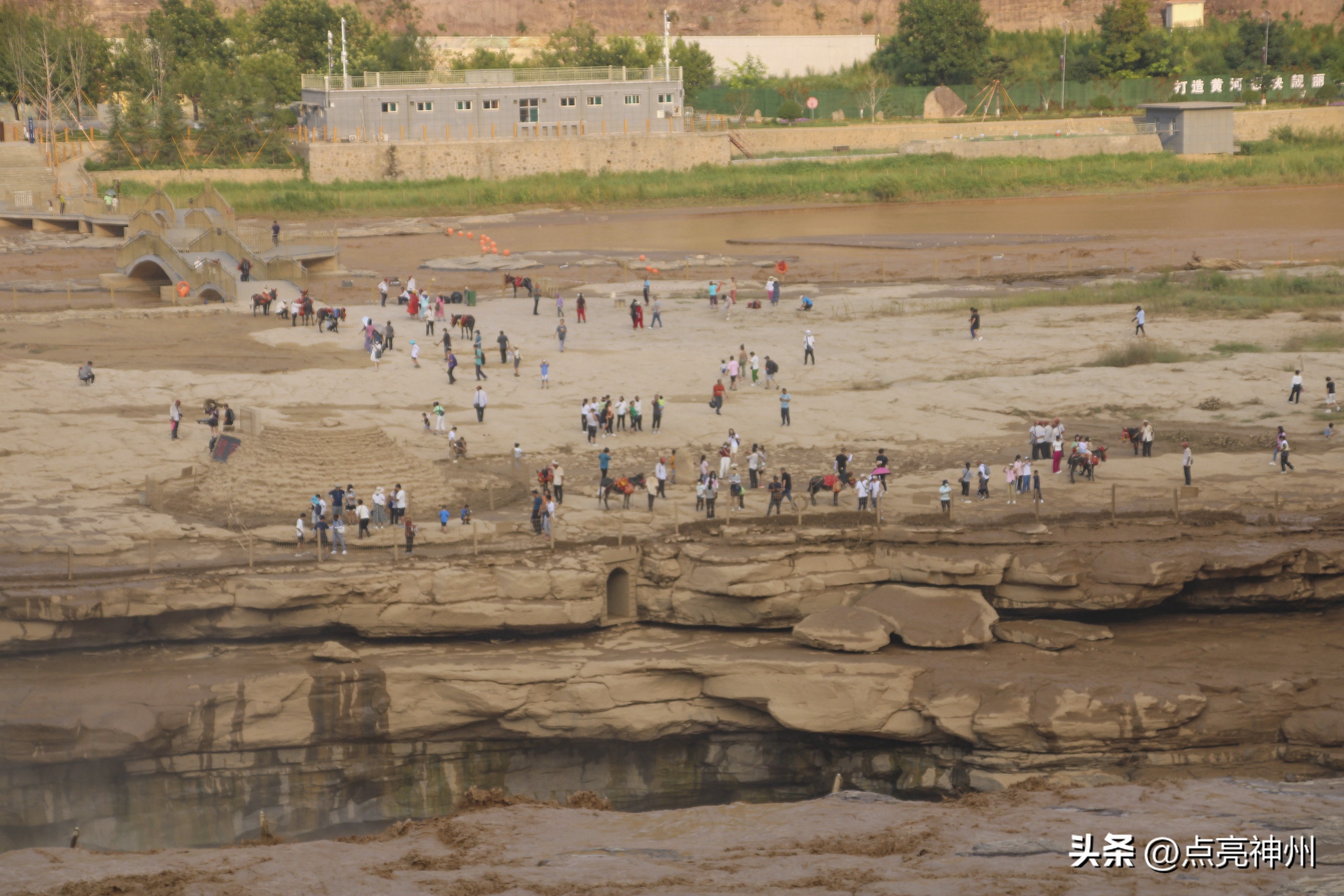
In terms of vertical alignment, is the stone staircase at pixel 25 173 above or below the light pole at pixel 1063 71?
below

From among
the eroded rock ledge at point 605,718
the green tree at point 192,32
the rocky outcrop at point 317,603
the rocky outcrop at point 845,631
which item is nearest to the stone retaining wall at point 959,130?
the green tree at point 192,32

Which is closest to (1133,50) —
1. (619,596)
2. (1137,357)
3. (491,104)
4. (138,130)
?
(491,104)

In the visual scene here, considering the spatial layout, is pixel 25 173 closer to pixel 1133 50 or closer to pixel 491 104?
pixel 491 104

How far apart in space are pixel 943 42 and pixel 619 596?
84.8 metres

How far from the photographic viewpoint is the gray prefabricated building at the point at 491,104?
8338 cm

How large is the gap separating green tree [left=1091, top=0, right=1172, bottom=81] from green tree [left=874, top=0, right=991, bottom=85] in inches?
339

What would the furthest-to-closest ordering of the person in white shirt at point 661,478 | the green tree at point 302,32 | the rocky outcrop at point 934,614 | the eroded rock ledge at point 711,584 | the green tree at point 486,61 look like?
the green tree at point 486,61 → the green tree at point 302,32 → the person in white shirt at point 661,478 → the rocky outcrop at point 934,614 → the eroded rock ledge at point 711,584

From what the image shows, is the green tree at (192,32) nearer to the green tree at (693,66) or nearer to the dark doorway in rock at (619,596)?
the green tree at (693,66)

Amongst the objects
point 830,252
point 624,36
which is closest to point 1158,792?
point 830,252

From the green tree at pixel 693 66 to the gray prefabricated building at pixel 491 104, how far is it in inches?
644

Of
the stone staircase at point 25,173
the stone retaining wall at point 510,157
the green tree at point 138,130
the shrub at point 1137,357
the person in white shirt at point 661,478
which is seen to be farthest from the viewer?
the stone retaining wall at point 510,157

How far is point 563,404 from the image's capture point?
126ft

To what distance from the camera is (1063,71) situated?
4063 inches

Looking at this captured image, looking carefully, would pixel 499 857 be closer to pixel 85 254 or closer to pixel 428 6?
pixel 85 254
